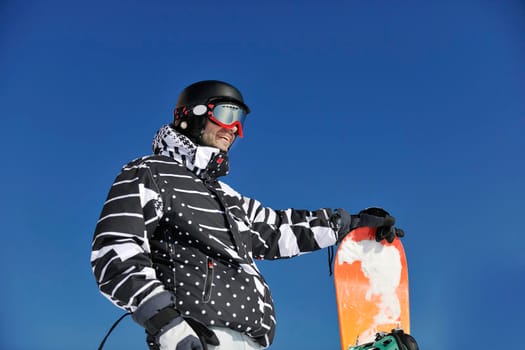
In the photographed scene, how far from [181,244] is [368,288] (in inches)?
93.6

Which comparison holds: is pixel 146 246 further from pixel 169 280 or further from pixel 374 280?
pixel 374 280

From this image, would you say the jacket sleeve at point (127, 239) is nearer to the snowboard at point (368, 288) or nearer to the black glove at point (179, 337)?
the black glove at point (179, 337)

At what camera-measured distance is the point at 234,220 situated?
3582 mm

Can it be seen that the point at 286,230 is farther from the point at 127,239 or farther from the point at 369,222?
the point at 127,239

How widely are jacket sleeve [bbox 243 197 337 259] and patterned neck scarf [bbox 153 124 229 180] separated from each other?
0.66 m

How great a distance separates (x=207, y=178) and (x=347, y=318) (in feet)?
6.83

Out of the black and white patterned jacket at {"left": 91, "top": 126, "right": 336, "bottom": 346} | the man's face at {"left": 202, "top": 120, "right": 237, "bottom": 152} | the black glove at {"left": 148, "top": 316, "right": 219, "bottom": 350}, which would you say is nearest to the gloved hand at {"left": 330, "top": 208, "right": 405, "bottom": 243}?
the black and white patterned jacket at {"left": 91, "top": 126, "right": 336, "bottom": 346}

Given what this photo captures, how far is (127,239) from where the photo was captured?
2898 millimetres

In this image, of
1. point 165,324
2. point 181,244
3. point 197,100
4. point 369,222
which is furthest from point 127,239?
point 369,222

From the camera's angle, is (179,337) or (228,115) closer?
(179,337)

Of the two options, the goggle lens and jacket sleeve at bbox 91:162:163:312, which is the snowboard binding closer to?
the goggle lens

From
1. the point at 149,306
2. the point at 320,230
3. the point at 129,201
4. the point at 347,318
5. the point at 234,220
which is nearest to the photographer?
the point at 149,306

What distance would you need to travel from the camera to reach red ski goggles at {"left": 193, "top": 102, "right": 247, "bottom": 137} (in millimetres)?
3822

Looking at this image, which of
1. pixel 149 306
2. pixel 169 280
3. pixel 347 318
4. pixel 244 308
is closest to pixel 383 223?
pixel 347 318
